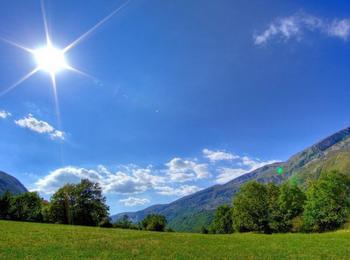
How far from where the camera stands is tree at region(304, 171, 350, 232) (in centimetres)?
7619

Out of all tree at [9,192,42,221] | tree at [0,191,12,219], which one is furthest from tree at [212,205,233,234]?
tree at [0,191,12,219]

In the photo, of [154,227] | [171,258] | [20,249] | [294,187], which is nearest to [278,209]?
[294,187]

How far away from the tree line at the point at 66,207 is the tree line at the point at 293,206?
51242 mm

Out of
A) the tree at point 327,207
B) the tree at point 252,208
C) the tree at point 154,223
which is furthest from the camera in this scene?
the tree at point 154,223

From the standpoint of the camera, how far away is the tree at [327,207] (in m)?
76.2

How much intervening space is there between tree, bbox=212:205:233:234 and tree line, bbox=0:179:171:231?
57.2 metres

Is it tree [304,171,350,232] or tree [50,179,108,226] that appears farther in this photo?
tree [50,179,108,226]

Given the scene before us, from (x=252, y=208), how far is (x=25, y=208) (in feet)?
281

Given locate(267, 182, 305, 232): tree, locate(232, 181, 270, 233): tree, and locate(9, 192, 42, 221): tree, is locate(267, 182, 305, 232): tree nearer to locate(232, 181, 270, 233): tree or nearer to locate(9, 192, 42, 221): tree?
locate(232, 181, 270, 233): tree

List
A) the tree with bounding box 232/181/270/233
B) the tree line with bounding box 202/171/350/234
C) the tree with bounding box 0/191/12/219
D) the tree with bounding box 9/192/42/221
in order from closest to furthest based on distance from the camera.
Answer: the tree line with bounding box 202/171/350/234 → the tree with bounding box 232/181/270/233 → the tree with bounding box 9/192/42/221 → the tree with bounding box 0/191/12/219

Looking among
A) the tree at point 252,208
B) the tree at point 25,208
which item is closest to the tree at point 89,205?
the tree at point 25,208

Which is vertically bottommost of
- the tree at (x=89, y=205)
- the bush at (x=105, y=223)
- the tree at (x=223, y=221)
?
the tree at (x=223, y=221)

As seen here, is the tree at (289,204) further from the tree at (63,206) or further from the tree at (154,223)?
the tree at (63,206)

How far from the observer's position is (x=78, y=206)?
102500mm
